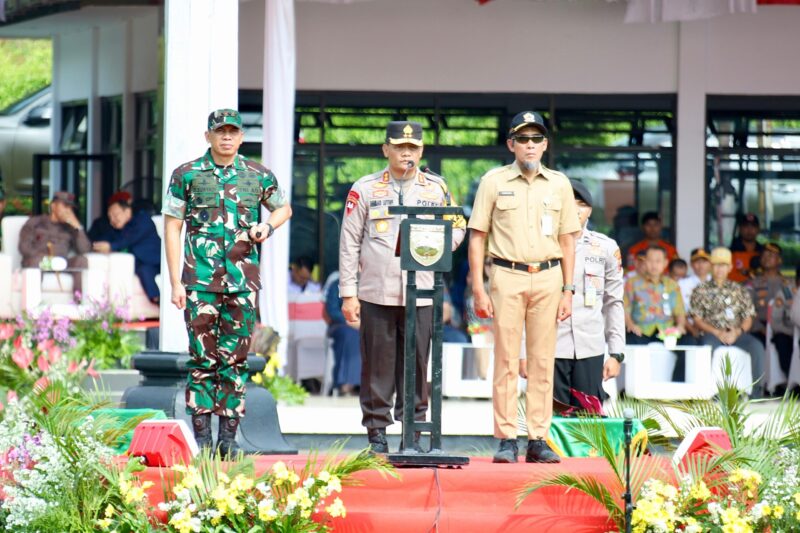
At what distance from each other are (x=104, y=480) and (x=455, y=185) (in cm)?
934

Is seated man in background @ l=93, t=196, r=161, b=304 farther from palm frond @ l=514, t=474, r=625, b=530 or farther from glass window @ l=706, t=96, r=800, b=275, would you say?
palm frond @ l=514, t=474, r=625, b=530

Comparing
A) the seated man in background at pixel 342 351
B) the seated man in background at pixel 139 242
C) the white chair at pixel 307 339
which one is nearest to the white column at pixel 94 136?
the seated man in background at pixel 139 242

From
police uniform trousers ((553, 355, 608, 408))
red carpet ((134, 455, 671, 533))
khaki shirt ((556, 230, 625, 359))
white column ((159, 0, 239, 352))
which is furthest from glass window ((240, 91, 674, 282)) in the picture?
red carpet ((134, 455, 671, 533))

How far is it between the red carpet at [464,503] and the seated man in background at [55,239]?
6.48 metres

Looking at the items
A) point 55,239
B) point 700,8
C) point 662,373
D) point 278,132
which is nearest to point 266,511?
point 278,132

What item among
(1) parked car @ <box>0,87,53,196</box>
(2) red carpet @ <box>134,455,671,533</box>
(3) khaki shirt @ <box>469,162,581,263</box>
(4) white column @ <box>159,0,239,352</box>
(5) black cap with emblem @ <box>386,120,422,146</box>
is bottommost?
(2) red carpet @ <box>134,455,671,533</box>

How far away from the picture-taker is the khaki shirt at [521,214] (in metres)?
7.18

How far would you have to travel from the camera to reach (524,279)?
718 cm

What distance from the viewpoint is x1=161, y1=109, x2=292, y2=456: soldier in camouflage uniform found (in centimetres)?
739

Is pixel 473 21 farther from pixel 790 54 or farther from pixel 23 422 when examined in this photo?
pixel 23 422

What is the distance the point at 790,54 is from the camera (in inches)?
619

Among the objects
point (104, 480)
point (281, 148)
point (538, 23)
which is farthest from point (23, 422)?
point (538, 23)

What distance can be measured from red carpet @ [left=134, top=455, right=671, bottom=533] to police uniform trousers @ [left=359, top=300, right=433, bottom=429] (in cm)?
65

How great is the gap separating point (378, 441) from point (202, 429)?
0.85 metres
